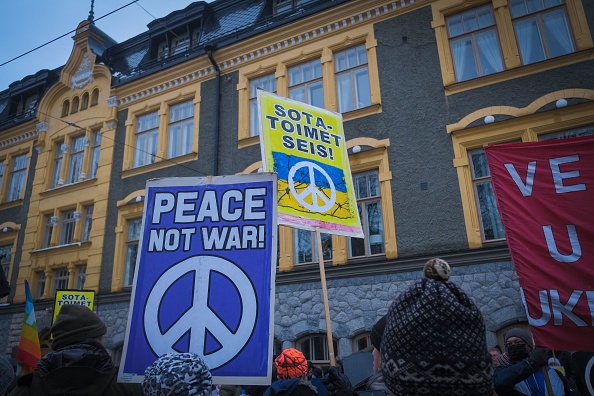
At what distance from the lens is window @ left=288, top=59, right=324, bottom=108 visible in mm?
11969

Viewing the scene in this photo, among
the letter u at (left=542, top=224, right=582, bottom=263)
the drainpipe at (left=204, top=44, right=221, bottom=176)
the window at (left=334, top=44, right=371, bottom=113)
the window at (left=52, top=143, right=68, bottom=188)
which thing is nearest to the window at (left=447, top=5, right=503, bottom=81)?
the window at (left=334, top=44, right=371, bottom=113)

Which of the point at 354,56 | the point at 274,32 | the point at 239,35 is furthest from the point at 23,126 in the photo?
the point at 354,56

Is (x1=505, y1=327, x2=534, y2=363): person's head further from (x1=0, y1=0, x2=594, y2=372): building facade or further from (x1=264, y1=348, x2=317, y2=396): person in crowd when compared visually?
(x1=0, y1=0, x2=594, y2=372): building facade

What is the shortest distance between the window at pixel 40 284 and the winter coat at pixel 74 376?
15.3 metres

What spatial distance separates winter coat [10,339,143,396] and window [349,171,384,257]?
823 centimetres

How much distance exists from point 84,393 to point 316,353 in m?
8.30

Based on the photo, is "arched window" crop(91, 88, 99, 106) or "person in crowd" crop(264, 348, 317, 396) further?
"arched window" crop(91, 88, 99, 106)

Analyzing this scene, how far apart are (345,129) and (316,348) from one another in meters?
5.64

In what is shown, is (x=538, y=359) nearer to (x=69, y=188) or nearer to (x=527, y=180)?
(x=527, y=180)

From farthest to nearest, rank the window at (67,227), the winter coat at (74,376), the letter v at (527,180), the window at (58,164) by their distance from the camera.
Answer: the window at (58,164), the window at (67,227), the letter v at (527,180), the winter coat at (74,376)

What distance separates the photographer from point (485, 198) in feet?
30.4

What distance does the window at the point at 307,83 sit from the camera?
12.0 meters

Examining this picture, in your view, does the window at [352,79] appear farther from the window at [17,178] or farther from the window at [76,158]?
the window at [17,178]

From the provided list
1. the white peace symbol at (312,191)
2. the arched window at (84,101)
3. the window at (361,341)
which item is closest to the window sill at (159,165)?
the arched window at (84,101)
